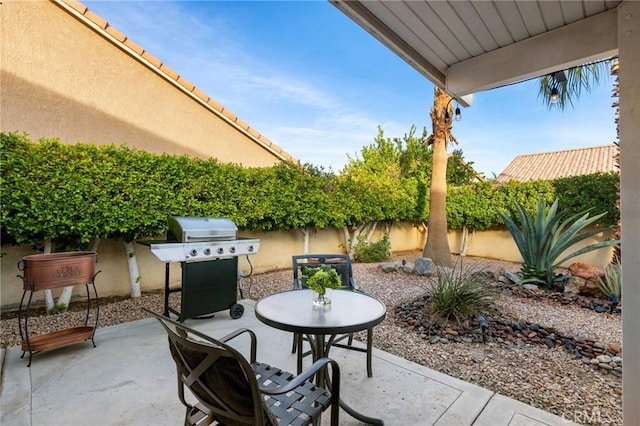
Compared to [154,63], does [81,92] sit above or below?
below

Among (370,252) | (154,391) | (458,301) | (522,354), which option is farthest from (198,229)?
(370,252)

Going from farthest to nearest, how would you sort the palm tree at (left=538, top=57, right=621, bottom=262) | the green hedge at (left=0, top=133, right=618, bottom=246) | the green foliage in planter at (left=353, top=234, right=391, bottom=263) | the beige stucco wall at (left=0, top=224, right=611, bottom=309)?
1. the green foliage in planter at (left=353, top=234, right=391, bottom=263)
2. the palm tree at (left=538, top=57, right=621, bottom=262)
3. the beige stucco wall at (left=0, top=224, right=611, bottom=309)
4. the green hedge at (left=0, top=133, right=618, bottom=246)

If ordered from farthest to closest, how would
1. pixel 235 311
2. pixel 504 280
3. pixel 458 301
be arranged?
pixel 504 280
pixel 235 311
pixel 458 301

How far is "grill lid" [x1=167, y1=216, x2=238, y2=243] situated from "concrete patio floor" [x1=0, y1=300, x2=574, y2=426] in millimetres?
1262

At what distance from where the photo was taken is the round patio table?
183 centimetres

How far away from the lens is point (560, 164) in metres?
15.6

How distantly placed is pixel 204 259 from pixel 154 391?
1655mm

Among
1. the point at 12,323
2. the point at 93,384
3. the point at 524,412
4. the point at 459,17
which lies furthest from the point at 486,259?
the point at 12,323

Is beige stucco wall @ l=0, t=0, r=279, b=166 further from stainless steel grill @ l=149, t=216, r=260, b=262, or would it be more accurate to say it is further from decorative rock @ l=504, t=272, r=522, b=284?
decorative rock @ l=504, t=272, r=522, b=284

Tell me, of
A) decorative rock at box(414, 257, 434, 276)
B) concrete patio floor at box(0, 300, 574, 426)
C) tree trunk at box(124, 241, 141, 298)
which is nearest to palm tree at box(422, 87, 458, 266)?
decorative rock at box(414, 257, 434, 276)

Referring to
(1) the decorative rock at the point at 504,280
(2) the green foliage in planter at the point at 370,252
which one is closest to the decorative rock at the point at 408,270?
(2) the green foliage in planter at the point at 370,252

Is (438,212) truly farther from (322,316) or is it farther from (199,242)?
(322,316)

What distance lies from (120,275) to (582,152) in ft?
69.2

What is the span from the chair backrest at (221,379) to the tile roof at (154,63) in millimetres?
7047
